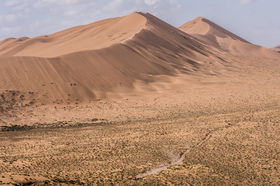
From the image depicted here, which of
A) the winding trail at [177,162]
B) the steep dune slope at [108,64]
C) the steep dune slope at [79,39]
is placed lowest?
the winding trail at [177,162]

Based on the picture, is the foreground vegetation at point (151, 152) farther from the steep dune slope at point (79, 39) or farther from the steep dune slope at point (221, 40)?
the steep dune slope at point (221, 40)

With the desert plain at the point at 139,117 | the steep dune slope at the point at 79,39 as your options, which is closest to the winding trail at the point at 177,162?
the desert plain at the point at 139,117

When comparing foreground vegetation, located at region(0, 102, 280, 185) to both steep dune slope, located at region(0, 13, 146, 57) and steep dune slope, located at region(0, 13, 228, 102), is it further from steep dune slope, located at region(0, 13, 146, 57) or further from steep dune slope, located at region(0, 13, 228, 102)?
steep dune slope, located at region(0, 13, 146, 57)

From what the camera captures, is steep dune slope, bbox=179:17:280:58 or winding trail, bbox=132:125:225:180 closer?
winding trail, bbox=132:125:225:180

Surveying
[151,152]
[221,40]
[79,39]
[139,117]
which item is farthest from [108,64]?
[221,40]

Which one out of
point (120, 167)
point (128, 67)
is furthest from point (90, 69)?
point (120, 167)

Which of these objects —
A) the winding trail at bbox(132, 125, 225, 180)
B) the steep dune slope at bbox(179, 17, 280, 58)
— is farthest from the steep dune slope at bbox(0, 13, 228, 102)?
the steep dune slope at bbox(179, 17, 280, 58)
